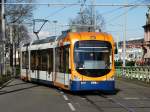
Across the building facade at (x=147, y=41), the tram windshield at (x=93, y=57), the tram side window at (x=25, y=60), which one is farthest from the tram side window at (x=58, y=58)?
the building facade at (x=147, y=41)

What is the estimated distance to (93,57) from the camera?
2317cm

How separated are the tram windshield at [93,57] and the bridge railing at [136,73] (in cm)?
1321

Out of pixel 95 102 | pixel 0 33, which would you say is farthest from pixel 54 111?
pixel 0 33

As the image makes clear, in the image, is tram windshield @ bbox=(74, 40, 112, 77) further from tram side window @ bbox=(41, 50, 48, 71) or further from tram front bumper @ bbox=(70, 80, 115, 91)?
tram side window @ bbox=(41, 50, 48, 71)

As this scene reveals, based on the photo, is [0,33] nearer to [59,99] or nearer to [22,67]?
[22,67]

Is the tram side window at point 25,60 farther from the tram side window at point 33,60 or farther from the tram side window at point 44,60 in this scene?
the tram side window at point 44,60

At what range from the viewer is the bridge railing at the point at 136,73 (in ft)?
121

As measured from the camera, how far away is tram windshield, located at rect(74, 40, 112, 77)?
2298 centimetres

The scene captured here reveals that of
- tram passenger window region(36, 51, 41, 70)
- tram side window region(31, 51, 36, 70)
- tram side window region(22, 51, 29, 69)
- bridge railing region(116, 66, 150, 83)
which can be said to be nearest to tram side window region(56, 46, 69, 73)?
tram passenger window region(36, 51, 41, 70)

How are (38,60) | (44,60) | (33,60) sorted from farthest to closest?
(33,60) < (38,60) < (44,60)

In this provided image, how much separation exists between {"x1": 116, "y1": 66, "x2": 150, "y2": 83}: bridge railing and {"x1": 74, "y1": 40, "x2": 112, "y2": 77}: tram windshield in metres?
13.2

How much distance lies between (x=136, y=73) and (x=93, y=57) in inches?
722

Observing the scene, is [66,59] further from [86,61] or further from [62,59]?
[86,61]

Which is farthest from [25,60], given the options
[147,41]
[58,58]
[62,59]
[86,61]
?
[147,41]
